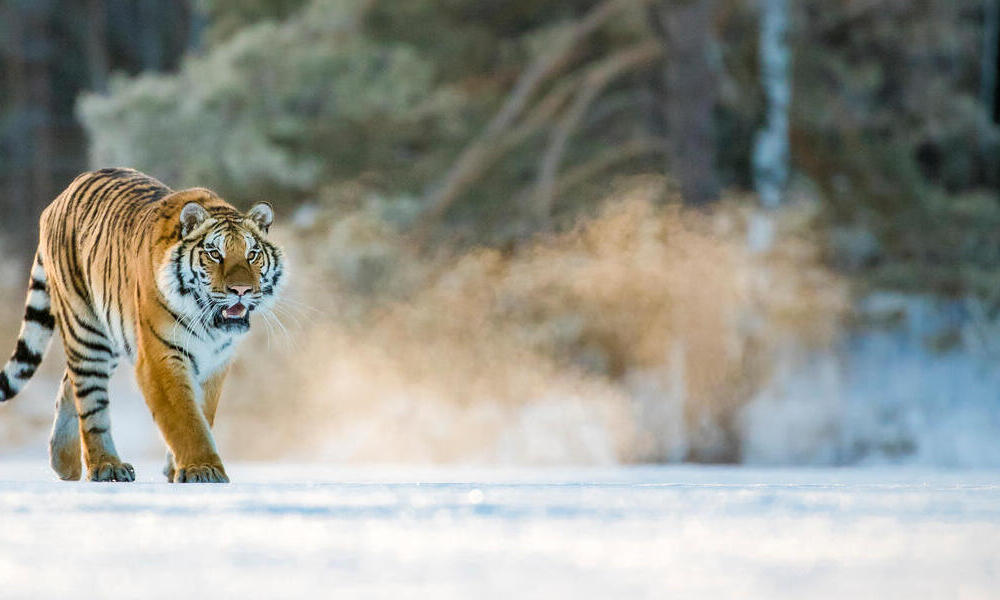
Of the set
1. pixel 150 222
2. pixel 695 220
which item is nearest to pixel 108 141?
pixel 695 220

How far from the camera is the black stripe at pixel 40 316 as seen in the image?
6.47 metres

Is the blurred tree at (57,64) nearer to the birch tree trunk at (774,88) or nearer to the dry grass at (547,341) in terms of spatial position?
the dry grass at (547,341)

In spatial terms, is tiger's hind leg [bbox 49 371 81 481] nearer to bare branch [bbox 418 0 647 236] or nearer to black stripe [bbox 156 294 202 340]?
black stripe [bbox 156 294 202 340]

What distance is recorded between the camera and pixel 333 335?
14.7 metres

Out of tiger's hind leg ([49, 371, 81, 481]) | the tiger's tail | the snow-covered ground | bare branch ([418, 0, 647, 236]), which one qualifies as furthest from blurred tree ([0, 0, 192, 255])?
the snow-covered ground

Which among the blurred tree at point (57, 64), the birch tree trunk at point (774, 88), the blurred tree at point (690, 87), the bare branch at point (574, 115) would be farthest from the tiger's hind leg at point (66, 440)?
the blurred tree at point (57, 64)

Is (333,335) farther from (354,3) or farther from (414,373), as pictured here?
(354,3)

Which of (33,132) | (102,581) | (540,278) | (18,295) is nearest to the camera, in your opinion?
(102,581)

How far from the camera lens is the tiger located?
5.37m

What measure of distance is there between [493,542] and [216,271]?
2083 millimetres

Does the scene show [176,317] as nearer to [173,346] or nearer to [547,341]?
[173,346]

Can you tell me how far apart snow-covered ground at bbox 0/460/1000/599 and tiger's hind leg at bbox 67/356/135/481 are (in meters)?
0.64

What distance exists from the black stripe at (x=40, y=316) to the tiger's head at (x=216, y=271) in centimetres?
125

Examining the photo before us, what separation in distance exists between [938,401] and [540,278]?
4.52m
